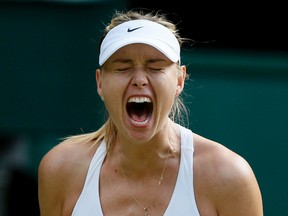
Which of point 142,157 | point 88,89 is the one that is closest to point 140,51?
point 142,157

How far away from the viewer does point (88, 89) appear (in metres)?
5.48

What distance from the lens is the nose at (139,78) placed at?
354 centimetres

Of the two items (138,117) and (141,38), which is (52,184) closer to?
(138,117)

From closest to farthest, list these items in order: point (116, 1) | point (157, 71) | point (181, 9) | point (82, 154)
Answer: point (157, 71) → point (82, 154) → point (116, 1) → point (181, 9)

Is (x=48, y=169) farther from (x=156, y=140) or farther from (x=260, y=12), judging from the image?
(x=260, y=12)

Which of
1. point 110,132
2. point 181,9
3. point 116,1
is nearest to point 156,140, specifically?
point 110,132

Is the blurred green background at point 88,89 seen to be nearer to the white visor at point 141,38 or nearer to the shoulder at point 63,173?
the shoulder at point 63,173

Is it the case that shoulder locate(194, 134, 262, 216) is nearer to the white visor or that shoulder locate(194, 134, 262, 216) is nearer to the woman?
the woman

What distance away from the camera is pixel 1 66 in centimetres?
551

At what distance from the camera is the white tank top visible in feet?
11.9

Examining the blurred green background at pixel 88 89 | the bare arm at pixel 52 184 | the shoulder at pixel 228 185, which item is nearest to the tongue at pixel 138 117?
the shoulder at pixel 228 185

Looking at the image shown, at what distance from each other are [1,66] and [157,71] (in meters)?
2.10

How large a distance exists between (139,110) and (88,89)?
1808 mm

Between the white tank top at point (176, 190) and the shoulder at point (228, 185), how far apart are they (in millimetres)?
40
